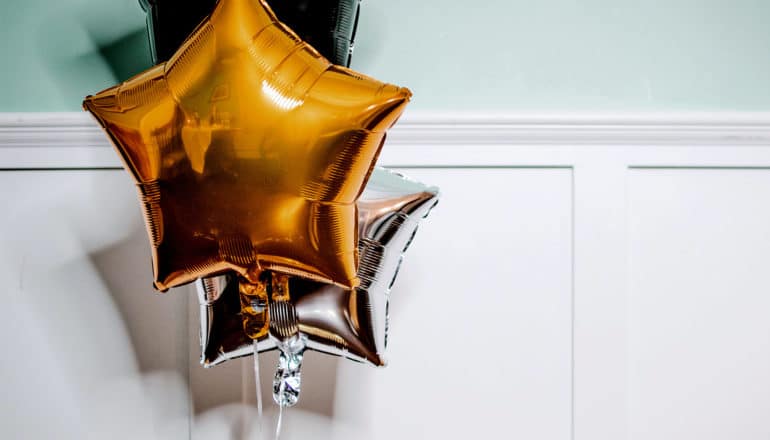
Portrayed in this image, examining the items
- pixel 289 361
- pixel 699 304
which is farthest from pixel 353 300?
pixel 699 304

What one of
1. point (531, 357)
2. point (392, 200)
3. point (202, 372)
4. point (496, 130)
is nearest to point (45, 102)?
point (202, 372)

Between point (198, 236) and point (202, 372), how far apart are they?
17.7 inches

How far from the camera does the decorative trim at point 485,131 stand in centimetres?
94

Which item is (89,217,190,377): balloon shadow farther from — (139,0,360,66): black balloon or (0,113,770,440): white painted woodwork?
(139,0,360,66): black balloon

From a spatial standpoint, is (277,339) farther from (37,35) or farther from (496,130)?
(37,35)

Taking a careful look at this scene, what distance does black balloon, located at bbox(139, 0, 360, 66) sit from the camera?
0.70 meters

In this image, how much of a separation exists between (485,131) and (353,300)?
402 millimetres

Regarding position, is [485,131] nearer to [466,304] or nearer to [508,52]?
[508,52]

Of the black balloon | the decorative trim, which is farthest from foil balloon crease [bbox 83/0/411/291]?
the decorative trim

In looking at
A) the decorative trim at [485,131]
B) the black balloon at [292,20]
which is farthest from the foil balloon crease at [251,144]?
the decorative trim at [485,131]

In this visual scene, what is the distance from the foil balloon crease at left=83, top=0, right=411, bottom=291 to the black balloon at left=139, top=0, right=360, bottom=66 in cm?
8

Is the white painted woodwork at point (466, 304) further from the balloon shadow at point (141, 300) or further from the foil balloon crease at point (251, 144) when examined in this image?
the foil balloon crease at point (251, 144)

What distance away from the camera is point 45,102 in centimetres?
96

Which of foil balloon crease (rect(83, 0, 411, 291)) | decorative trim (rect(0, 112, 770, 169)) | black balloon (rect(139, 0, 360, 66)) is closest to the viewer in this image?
foil balloon crease (rect(83, 0, 411, 291))
